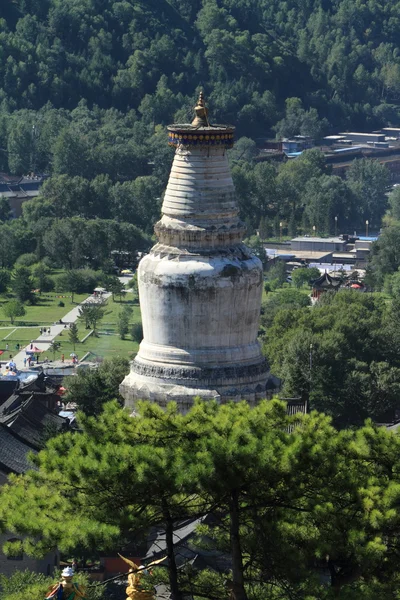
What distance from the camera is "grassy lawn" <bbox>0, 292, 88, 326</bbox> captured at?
4200 inches

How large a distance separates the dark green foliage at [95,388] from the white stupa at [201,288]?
16712mm

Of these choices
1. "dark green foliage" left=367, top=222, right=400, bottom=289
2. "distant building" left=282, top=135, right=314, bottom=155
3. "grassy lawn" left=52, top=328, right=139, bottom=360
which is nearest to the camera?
"grassy lawn" left=52, top=328, right=139, bottom=360

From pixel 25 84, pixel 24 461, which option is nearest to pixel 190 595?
pixel 24 461

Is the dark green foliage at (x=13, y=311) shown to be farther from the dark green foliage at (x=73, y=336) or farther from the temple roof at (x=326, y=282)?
the temple roof at (x=326, y=282)

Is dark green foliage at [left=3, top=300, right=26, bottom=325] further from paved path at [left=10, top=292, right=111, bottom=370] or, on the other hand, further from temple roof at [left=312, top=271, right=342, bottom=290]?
temple roof at [left=312, top=271, right=342, bottom=290]

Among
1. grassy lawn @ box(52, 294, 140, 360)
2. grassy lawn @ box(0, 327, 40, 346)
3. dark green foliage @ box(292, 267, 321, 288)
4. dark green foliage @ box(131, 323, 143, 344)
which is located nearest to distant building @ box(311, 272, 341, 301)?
dark green foliage @ box(292, 267, 321, 288)

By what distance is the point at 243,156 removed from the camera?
181500mm

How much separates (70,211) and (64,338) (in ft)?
151

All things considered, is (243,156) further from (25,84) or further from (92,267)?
(92,267)

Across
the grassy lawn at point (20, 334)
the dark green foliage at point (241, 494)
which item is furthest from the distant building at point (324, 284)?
the dark green foliage at point (241, 494)

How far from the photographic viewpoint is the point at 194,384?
46.0m

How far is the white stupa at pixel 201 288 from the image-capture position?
46.0 meters

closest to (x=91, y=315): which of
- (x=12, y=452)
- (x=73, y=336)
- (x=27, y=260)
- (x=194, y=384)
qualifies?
(x=73, y=336)

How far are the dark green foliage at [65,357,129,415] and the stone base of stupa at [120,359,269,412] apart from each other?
16.4m
